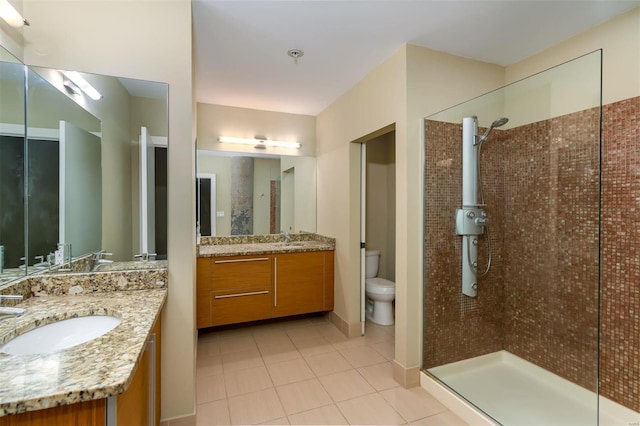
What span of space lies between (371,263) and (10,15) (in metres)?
3.40

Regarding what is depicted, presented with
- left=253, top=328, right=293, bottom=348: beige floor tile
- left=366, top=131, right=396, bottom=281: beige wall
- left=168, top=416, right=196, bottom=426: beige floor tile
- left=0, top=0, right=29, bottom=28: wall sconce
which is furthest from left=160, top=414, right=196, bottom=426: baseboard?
left=366, top=131, right=396, bottom=281: beige wall

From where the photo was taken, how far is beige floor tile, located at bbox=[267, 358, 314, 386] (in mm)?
2240

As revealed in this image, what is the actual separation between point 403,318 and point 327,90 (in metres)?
2.30

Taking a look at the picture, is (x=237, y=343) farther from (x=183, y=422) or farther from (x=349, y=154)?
(x=349, y=154)

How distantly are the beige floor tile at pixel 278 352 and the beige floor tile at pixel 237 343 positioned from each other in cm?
13

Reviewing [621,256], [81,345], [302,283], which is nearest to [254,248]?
[302,283]

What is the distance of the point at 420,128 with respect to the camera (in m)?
2.20

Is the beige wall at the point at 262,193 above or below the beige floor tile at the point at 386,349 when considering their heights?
above

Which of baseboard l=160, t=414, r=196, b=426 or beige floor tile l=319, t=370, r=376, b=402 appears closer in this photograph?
baseboard l=160, t=414, r=196, b=426

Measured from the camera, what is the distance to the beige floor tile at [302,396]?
1.93 m

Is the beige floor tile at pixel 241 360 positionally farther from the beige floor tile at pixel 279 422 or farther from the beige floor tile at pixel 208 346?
the beige floor tile at pixel 279 422

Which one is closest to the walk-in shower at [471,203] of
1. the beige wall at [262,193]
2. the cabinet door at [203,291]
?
the beige wall at [262,193]

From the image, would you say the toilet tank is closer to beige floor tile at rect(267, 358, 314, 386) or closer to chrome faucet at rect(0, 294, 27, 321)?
beige floor tile at rect(267, 358, 314, 386)

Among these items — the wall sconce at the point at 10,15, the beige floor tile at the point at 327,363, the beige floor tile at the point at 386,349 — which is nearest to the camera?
the wall sconce at the point at 10,15
